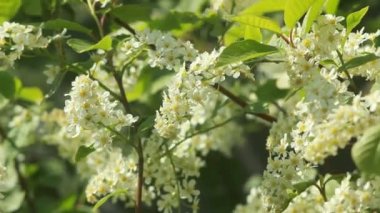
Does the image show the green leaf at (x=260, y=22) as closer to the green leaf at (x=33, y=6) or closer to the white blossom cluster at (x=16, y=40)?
the white blossom cluster at (x=16, y=40)

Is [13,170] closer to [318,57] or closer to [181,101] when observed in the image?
[181,101]

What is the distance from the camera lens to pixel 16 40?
6.80 ft

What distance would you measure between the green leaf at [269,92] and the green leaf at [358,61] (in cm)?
78

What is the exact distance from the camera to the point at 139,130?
2119 mm

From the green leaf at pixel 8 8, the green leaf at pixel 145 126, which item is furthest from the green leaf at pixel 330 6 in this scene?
the green leaf at pixel 8 8

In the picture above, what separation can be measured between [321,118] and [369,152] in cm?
13

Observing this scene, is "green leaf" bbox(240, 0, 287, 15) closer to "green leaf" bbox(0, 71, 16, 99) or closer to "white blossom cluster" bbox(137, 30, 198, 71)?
"white blossom cluster" bbox(137, 30, 198, 71)

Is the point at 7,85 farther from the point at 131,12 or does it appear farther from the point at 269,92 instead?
the point at 269,92

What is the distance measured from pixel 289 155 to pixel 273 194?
0.09 m

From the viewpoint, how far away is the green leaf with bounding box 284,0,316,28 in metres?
1.88

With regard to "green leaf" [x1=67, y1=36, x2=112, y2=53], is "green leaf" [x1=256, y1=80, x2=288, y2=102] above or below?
below

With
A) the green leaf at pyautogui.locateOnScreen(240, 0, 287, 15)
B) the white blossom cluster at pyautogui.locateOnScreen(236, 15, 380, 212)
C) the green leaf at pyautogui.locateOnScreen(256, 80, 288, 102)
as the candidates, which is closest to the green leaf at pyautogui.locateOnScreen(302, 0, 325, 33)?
the white blossom cluster at pyautogui.locateOnScreen(236, 15, 380, 212)

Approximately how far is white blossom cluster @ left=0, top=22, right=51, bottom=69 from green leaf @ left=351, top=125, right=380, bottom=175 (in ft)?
2.93

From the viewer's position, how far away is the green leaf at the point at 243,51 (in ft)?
6.03
